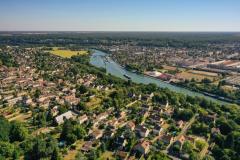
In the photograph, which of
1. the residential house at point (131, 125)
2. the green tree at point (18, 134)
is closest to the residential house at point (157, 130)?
the residential house at point (131, 125)

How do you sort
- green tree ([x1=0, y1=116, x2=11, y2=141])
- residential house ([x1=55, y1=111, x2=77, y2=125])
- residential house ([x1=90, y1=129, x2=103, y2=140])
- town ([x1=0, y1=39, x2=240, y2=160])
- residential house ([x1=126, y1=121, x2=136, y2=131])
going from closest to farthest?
town ([x1=0, y1=39, x2=240, y2=160]), green tree ([x1=0, y1=116, x2=11, y2=141]), residential house ([x1=90, y1=129, x2=103, y2=140]), residential house ([x1=126, y1=121, x2=136, y2=131]), residential house ([x1=55, y1=111, x2=77, y2=125])

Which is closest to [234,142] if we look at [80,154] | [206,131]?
[206,131]

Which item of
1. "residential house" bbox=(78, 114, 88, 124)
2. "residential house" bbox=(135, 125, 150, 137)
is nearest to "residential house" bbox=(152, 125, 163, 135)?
"residential house" bbox=(135, 125, 150, 137)

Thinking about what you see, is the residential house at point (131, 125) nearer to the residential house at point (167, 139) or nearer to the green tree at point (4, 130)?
the residential house at point (167, 139)

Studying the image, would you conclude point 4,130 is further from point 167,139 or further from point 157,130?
point 167,139

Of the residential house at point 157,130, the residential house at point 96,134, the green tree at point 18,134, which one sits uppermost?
the green tree at point 18,134

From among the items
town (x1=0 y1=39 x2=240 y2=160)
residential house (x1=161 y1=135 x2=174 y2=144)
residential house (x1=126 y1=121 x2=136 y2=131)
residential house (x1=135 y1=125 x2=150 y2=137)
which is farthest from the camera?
residential house (x1=126 y1=121 x2=136 y2=131)

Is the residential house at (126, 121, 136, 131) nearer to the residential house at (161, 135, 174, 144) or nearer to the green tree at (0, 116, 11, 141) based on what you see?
the residential house at (161, 135, 174, 144)

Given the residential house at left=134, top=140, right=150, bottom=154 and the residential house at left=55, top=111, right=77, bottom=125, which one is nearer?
the residential house at left=134, top=140, right=150, bottom=154

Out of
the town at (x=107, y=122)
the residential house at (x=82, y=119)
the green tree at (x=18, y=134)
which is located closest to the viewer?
the town at (x=107, y=122)

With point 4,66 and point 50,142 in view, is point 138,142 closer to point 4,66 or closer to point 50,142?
point 50,142

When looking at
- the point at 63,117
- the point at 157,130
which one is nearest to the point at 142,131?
the point at 157,130
